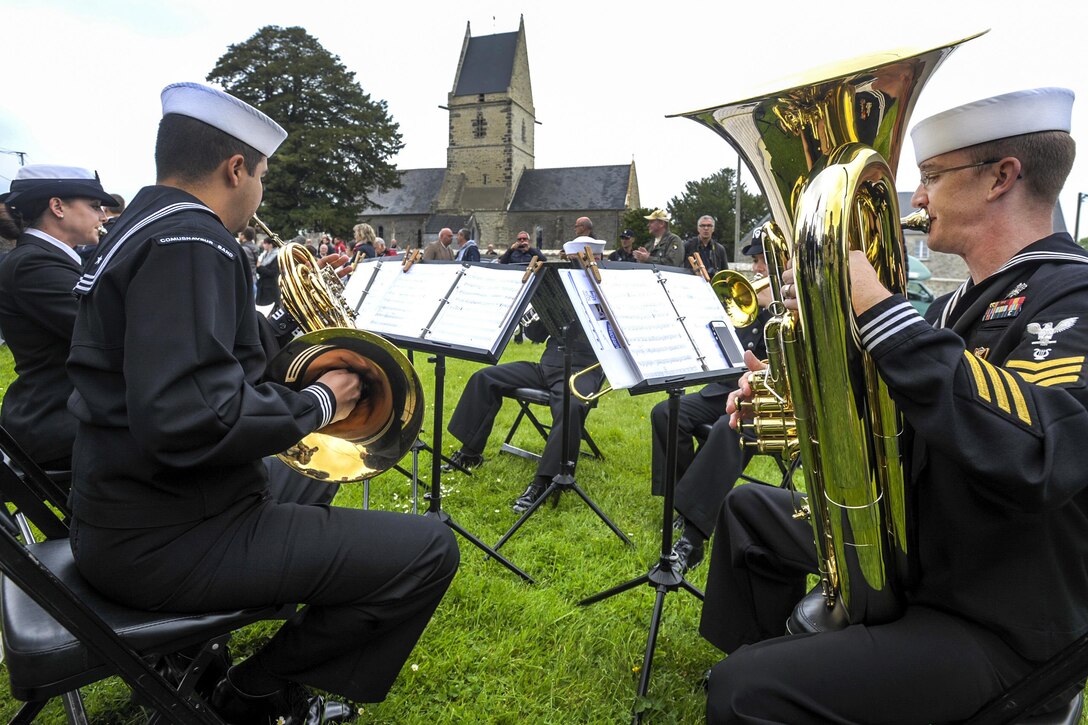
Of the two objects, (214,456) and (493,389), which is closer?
(214,456)

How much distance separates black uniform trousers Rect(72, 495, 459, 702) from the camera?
1546mm

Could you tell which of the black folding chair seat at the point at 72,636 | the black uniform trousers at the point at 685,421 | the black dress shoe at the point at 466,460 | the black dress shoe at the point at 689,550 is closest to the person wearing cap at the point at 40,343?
the black folding chair seat at the point at 72,636

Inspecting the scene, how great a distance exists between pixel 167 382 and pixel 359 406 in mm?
662

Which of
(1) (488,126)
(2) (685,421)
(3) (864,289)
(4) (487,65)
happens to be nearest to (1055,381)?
(3) (864,289)

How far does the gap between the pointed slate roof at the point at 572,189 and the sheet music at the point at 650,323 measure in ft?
167

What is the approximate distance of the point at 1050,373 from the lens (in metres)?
1.26

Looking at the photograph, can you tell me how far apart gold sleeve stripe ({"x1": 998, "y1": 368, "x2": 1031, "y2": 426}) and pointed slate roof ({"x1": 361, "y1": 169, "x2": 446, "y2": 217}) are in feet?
187

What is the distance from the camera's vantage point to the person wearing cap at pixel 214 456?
1.42 meters

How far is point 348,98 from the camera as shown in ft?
117

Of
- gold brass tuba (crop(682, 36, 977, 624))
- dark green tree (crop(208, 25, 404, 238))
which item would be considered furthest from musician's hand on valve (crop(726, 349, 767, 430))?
dark green tree (crop(208, 25, 404, 238))

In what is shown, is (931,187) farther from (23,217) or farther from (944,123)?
(23,217)

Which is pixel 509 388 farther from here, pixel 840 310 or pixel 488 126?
pixel 488 126

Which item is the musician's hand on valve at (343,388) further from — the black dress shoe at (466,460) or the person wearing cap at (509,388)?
the black dress shoe at (466,460)

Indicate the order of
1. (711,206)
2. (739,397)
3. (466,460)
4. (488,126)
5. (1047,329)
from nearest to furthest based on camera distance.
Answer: (1047,329) < (739,397) < (466,460) < (711,206) < (488,126)
